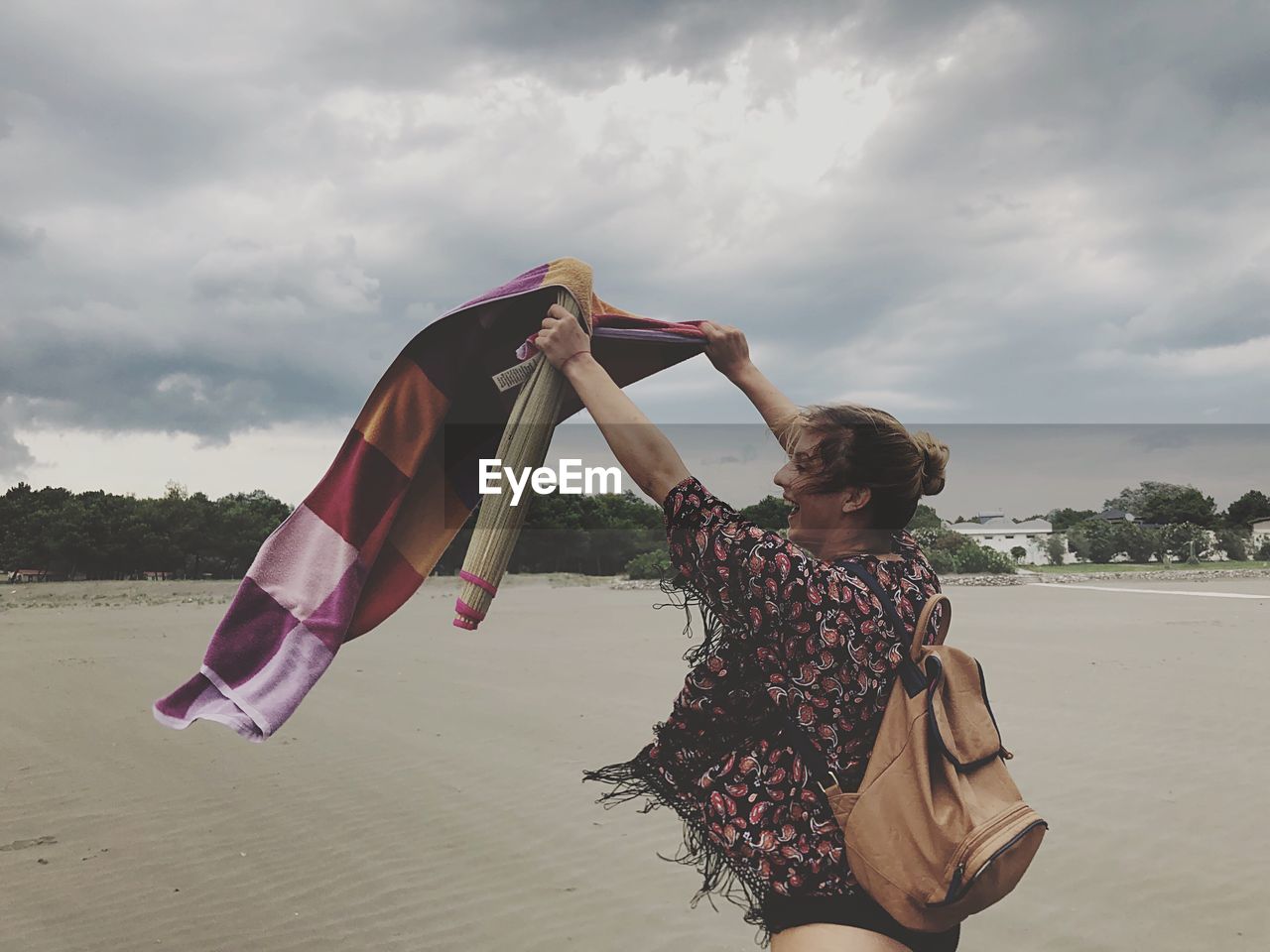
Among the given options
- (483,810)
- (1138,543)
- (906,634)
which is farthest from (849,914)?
(1138,543)

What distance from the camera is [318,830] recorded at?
6.39 meters

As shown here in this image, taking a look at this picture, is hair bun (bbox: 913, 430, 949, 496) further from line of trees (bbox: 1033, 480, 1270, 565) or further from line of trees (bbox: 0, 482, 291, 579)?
line of trees (bbox: 1033, 480, 1270, 565)

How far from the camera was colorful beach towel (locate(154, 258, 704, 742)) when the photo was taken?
2195mm

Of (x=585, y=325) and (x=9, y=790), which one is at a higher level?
(x=585, y=325)

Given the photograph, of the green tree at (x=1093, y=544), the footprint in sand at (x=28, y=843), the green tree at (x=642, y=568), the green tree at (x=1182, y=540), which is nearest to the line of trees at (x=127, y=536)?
the green tree at (x=642, y=568)

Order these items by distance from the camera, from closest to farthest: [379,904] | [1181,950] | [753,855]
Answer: [753,855]
[1181,950]
[379,904]

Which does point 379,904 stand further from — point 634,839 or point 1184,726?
point 1184,726

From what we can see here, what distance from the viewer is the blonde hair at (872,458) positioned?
69.4 inches

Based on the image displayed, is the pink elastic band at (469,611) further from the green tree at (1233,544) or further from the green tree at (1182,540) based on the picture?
the green tree at (1233,544)

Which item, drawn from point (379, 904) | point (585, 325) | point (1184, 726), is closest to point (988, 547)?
point (1184, 726)

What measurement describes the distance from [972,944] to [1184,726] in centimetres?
615

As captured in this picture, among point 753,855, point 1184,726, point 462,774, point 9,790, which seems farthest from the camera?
point 1184,726

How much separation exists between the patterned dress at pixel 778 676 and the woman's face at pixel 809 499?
0.32ft

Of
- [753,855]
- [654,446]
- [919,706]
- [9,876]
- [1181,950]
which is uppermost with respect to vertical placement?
[654,446]
